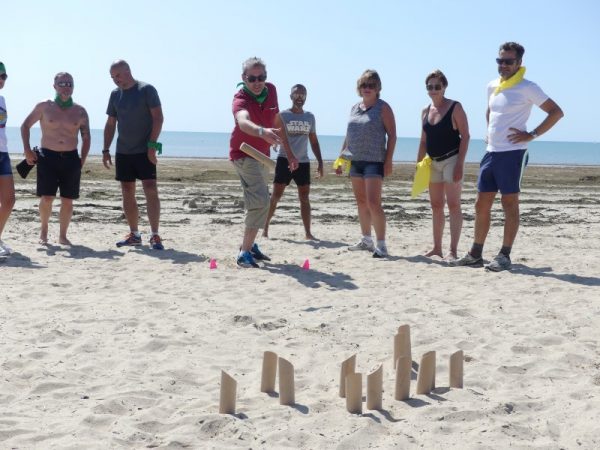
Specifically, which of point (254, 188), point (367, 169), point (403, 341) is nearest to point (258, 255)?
point (254, 188)

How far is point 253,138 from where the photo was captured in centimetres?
693

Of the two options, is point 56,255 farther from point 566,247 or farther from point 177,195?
point 177,195

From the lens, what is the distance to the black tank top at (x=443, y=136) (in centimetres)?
738

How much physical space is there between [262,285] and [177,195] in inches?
364

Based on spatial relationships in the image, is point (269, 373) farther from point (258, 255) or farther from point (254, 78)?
point (258, 255)

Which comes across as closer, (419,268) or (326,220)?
(419,268)

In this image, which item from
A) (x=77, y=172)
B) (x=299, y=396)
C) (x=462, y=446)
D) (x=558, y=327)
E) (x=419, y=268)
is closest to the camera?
(x=462, y=446)

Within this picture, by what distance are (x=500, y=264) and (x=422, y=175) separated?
1.24m

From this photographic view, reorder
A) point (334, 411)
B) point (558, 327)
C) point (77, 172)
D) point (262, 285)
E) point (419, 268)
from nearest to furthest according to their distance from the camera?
1. point (334, 411)
2. point (558, 327)
3. point (262, 285)
4. point (419, 268)
5. point (77, 172)

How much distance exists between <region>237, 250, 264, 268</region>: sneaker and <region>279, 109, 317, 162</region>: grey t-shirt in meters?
1.84

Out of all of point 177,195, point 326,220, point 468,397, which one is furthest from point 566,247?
point 177,195

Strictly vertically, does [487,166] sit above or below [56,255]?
above

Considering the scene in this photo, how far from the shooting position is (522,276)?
678 centimetres

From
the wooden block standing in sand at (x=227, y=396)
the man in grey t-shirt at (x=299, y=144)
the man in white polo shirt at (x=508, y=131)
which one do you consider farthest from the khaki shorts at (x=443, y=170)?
the wooden block standing in sand at (x=227, y=396)
